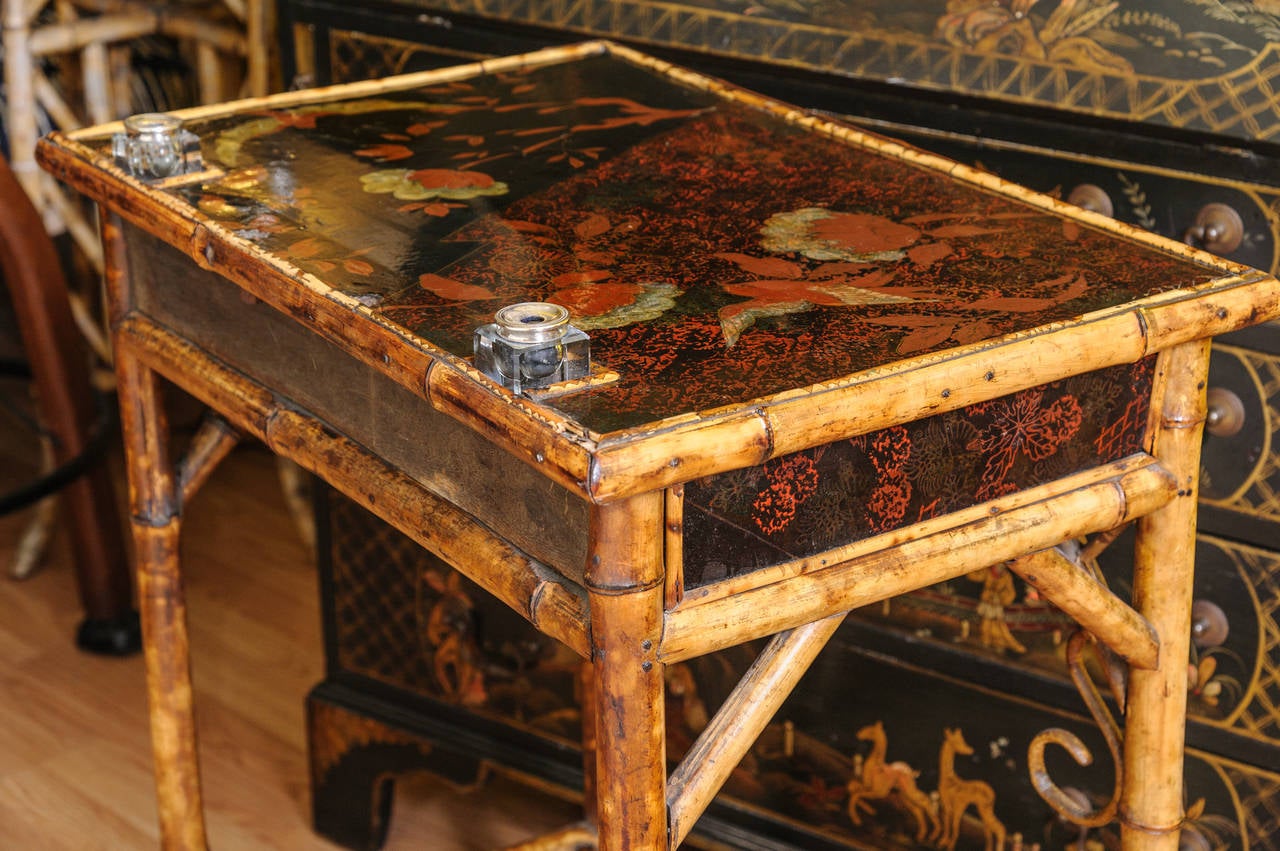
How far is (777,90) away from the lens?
1364mm

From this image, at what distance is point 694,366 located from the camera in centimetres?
85

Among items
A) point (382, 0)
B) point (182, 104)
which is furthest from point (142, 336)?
point (182, 104)

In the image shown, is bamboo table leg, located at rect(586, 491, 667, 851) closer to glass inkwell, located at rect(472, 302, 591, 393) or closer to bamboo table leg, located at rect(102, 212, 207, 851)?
glass inkwell, located at rect(472, 302, 591, 393)

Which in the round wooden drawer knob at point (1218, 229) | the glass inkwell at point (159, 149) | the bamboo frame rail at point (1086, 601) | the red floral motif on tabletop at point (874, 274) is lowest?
the bamboo frame rail at point (1086, 601)

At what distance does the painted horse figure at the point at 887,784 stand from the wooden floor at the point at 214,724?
50cm

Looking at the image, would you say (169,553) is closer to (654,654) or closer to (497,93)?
(497,93)

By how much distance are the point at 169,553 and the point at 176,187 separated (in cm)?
35

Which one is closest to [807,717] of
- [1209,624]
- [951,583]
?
[951,583]

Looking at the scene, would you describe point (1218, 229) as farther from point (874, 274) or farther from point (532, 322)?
point (532, 322)

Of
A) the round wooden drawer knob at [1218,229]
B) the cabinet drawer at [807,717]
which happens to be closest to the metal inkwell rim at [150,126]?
the cabinet drawer at [807,717]

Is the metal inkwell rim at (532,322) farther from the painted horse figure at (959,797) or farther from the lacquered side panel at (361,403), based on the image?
the painted horse figure at (959,797)

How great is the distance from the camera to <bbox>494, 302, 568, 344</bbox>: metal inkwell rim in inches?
31.9

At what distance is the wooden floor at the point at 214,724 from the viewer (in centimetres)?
182

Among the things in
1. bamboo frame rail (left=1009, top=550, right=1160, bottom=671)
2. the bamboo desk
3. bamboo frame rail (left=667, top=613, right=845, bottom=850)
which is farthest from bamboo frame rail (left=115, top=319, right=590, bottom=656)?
bamboo frame rail (left=1009, top=550, right=1160, bottom=671)
